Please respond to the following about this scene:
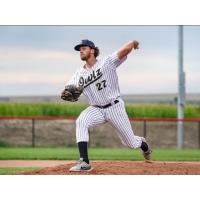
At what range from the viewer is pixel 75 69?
1437cm

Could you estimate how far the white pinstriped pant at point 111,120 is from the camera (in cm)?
1400

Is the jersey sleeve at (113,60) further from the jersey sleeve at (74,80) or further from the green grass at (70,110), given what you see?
the green grass at (70,110)

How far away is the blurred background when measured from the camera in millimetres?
14477

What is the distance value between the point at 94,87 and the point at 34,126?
1824 millimetres

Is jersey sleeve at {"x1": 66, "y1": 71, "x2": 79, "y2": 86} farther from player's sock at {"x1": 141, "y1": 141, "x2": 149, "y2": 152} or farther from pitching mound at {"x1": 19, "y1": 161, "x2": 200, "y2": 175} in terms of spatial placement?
player's sock at {"x1": 141, "y1": 141, "x2": 149, "y2": 152}

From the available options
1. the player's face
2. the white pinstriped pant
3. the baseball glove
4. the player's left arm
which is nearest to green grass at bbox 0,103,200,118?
the baseball glove

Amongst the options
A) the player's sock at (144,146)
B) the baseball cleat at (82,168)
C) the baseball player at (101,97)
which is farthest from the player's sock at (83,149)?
the player's sock at (144,146)

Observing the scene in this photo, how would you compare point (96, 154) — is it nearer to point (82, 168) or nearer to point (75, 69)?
point (82, 168)

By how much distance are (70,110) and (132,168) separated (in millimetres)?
1537

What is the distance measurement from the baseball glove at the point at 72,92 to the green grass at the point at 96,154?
99cm

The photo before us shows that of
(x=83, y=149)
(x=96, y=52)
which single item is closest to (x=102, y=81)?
(x=96, y=52)

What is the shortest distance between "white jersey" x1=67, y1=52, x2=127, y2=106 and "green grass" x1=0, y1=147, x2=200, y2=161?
1138 millimetres

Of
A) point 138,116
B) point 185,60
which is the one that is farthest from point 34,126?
point 185,60
